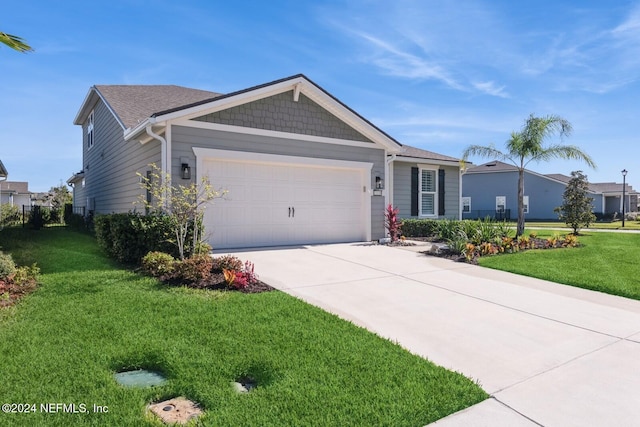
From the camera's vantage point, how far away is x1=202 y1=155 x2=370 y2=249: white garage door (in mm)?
9727

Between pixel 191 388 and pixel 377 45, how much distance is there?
11218 mm

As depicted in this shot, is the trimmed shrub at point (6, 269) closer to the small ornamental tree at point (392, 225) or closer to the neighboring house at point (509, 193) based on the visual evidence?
the small ornamental tree at point (392, 225)

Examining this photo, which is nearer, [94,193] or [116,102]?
[116,102]

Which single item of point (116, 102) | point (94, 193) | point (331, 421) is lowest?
point (331, 421)

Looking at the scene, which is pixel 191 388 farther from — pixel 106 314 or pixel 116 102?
pixel 116 102

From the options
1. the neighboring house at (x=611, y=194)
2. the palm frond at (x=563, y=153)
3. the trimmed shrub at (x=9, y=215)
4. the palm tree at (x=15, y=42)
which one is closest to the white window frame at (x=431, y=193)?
the palm frond at (x=563, y=153)

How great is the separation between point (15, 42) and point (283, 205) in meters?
6.70

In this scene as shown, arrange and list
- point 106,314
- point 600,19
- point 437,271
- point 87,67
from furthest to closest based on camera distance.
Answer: point 87,67 → point 600,19 → point 437,271 → point 106,314

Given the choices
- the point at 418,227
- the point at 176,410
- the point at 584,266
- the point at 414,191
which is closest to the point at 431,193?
the point at 414,191

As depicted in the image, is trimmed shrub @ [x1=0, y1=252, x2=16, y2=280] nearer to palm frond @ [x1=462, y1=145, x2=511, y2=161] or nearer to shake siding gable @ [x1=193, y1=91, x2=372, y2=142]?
shake siding gable @ [x1=193, y1=91, x2=372, y2=142]

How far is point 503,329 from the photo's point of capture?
4.23 m

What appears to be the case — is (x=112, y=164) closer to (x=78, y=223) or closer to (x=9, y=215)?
(x=78, y=223)

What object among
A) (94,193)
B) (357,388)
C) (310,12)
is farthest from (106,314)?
(94,193)

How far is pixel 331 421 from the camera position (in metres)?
2.37
